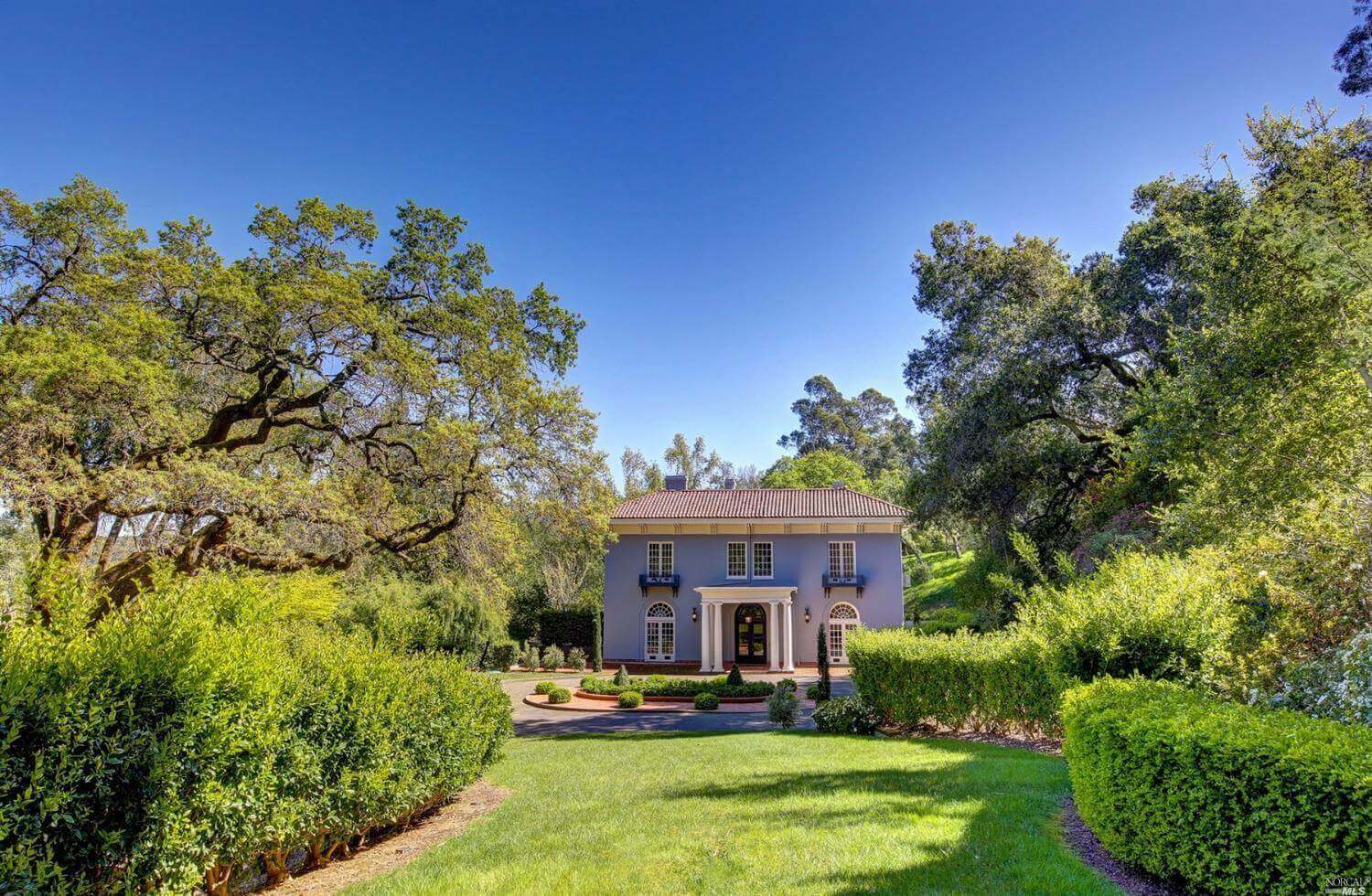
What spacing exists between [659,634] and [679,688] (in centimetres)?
921

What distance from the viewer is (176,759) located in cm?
415

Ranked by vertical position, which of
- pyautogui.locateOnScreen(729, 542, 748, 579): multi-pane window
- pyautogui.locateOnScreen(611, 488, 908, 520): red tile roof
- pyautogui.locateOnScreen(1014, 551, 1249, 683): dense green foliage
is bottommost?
pyautogui.locateOnScreen(1014, 551, 1249, 683): dense green foliage

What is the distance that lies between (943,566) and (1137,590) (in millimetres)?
41600

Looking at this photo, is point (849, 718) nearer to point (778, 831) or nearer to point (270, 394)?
point (778, 831)

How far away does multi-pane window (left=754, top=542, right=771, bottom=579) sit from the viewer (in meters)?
29.8

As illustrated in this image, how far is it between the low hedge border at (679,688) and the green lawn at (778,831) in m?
10.1

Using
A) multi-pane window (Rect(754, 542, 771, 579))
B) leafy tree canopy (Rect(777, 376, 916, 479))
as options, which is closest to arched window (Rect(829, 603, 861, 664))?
multi-pane window (Rect(754, 542, 771, 579))

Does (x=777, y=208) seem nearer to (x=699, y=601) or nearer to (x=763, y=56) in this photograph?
(x=763, y=56)

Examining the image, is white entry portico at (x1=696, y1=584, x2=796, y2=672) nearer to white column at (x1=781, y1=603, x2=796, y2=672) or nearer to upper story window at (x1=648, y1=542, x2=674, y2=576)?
white column at (x1=781, y1=603, x2=796, y2=672)

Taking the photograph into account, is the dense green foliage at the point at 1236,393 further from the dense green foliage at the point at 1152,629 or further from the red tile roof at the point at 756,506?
the red tile roof at the point at 756,506

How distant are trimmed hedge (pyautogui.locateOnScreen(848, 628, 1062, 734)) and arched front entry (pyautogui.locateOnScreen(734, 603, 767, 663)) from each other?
14.8 m

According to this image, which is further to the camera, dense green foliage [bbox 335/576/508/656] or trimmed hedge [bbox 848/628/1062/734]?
dense green foliage [bbox 335/576/508/656]

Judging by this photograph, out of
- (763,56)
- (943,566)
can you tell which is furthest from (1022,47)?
(943,566)

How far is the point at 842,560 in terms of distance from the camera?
29.3 meters
